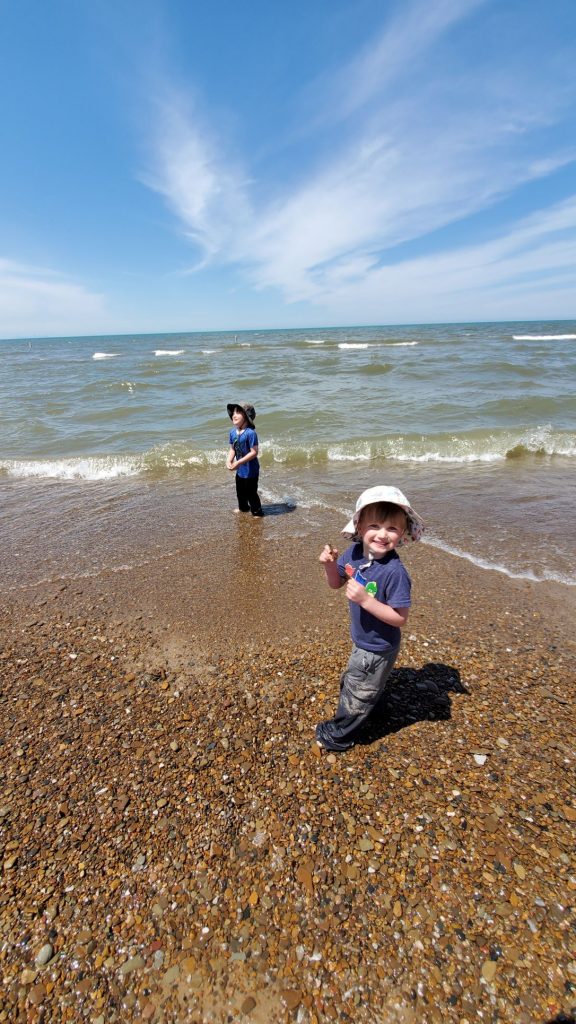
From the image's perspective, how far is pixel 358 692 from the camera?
276cm

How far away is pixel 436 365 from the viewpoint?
1041 inches

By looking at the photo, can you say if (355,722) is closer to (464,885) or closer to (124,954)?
(464,885)

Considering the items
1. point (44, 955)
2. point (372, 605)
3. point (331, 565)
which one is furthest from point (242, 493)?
point (44, 955)

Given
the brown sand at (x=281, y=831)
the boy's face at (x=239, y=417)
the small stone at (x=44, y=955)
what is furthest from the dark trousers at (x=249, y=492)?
the small stone at (x=44, y=955)

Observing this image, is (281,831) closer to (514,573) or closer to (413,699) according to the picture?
(413,699)

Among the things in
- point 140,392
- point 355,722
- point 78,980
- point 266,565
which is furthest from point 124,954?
point 140,392

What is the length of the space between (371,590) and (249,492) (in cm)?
497

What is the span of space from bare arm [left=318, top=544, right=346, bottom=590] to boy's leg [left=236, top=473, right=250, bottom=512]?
4.72 meters

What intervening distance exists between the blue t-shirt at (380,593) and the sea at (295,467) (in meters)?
3.52

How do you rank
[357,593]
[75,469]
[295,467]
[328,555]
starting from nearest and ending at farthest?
[357,593] → [328,555] → [75,469] → [295,467]

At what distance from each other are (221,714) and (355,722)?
108cm

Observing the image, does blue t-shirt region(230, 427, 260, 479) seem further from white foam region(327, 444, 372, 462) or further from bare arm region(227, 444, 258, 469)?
white foam region(327, 444, 372, 462)

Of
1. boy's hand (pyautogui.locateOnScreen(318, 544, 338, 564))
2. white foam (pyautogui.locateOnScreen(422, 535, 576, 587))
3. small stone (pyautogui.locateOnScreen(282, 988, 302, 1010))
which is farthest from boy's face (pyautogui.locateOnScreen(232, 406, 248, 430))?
small stone (pyautogui.locateOnScreen(282, 988, 302, 1010))

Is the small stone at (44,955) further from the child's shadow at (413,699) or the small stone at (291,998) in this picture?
the child's shadow at (413,699)
